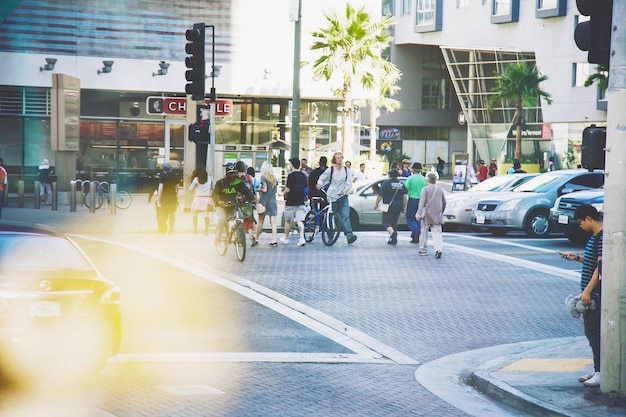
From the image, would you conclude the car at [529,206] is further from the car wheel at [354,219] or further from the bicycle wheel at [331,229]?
the bicycle wheel at [331,229]

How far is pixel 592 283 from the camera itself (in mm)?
8500

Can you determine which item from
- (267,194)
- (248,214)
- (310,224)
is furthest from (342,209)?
(248,214)

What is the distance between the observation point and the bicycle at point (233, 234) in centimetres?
1805

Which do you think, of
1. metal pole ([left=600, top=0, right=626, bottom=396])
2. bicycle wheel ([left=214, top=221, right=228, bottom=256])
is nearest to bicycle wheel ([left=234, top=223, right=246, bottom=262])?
bicycle wheel ([left=214, top=221, right=228, bottom=256])

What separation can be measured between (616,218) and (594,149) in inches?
27.1

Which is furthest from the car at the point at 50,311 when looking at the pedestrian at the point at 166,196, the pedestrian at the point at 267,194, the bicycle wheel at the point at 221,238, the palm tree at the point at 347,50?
the palm tree at the point at 347,50

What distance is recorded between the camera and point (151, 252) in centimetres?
1970

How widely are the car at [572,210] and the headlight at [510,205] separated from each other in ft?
5.42

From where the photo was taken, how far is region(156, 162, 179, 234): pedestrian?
23567mm

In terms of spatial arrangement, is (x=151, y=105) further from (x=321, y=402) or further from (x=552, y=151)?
(x=552, y=151)

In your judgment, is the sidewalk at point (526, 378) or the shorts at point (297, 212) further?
the shorts at point (297, 212)

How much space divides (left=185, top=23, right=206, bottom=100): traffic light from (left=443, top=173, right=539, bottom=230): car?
847 centimetres

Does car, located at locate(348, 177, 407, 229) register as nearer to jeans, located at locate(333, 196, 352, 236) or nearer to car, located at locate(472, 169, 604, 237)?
car, located at locate(472, 169, 604, 237)

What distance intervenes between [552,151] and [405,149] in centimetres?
2350
